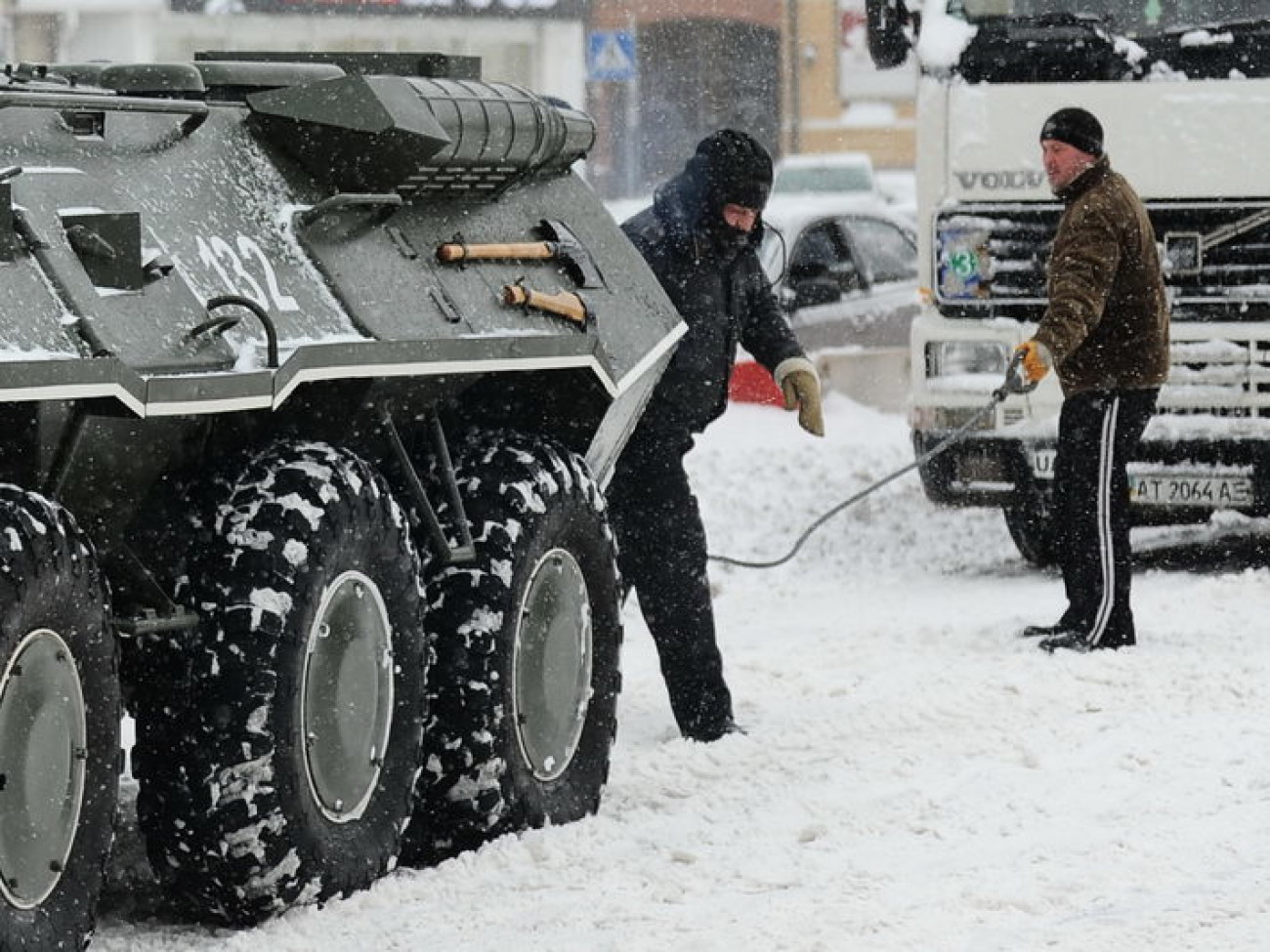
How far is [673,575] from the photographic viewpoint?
8578 mm

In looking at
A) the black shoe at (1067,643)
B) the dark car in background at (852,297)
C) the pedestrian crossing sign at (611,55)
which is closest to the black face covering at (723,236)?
the black shoe at (1067,643)

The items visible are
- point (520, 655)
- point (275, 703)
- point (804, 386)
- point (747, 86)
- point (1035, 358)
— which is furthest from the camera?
point (747, 86)

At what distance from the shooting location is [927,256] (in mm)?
11844

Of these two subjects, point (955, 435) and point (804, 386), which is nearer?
point (804, 386)

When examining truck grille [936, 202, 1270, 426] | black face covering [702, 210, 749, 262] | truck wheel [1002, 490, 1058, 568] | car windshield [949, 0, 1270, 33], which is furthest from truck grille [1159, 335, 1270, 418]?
black face covering [702, 210, 749, 262]

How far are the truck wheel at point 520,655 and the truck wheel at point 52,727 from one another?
4.49 ft

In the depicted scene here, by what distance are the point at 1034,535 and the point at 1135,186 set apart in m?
1.62

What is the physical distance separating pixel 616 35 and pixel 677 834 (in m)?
19.0

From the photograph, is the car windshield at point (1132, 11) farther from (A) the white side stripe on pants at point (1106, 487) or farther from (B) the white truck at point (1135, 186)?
(A) the white side stripe on pants at point (1106, 487)

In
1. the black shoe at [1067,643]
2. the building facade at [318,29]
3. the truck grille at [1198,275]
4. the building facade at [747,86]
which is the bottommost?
the building facade at [747,86]

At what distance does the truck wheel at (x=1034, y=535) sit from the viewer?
1227 centimetres

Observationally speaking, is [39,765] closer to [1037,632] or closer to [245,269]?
[245,269]

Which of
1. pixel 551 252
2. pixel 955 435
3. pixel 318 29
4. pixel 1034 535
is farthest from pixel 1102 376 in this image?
pixel 318 29

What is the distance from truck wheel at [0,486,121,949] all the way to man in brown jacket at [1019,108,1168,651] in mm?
4806
